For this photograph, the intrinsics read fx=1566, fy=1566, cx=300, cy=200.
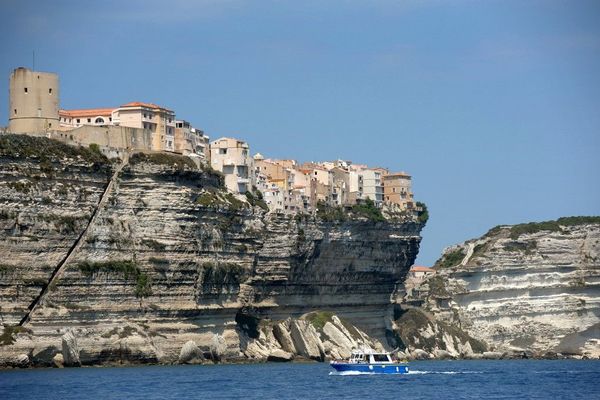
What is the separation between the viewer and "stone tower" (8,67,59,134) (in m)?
86.4

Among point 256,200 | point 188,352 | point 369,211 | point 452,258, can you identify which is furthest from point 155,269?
point 452,258

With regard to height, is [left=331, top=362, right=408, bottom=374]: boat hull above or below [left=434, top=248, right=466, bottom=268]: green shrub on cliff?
below

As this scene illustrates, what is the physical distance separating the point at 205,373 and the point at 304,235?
2377 cm

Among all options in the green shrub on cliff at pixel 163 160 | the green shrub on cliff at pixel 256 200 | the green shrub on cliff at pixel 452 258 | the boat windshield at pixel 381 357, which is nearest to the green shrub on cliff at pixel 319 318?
the green shrub on cliff at pixel 256 200

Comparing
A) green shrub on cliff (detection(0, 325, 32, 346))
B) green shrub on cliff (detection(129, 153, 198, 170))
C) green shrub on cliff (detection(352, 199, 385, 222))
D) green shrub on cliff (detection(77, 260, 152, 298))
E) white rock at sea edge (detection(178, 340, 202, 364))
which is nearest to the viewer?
green shrub on cliff (detection(0, 325, 32, 346))

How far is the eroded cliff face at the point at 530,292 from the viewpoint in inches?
4424

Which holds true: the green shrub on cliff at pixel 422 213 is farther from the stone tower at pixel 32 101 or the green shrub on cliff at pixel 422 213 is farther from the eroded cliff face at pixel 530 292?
the stone tower at pixel 32 101

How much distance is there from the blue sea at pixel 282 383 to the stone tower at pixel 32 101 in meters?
16.4

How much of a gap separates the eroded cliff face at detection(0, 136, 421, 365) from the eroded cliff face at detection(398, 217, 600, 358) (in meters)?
17.8

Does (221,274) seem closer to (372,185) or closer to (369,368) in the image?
(369,368)

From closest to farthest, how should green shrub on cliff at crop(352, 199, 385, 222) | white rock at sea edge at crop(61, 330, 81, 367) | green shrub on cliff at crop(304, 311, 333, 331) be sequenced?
1. white rock at sea edge at crop(61, 330, 81, 367)
2. green shrub on cliff at crop(304, 311, 333, 331)
3. green shrub on cliff at crop(352, 199, 385, 222)

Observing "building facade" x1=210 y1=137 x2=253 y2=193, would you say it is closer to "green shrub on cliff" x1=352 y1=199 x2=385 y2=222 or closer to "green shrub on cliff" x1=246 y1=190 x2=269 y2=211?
"green shrub on cliff" x1=246 y1=190 x2=269 y2=211

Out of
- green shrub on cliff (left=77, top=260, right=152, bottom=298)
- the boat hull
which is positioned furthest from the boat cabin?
green shrub on cliff (left=77, top=260, right=152, bottom=298)

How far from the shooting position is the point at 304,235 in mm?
98125
